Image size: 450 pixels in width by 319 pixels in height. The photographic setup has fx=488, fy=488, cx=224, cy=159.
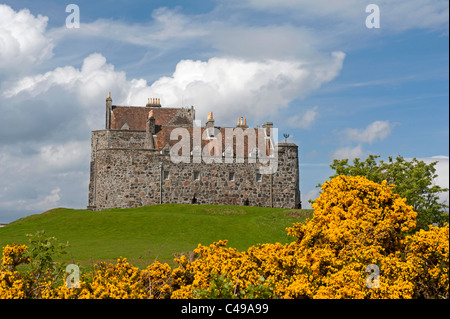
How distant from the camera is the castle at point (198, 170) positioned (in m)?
66.5

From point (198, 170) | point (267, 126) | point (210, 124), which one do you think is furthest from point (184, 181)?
point (267, 126)

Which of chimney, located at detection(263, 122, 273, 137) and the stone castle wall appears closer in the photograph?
the stone castle wall

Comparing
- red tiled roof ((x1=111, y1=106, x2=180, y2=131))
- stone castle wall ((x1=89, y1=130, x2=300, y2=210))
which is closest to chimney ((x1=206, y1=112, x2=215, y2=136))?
stone castle wall ((x1=89, y1=130, x2=300, y2=210))

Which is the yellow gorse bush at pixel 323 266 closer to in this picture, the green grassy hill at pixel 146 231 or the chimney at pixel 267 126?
the green grassy hill at pixel 146 231

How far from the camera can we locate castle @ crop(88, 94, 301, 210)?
6650cm

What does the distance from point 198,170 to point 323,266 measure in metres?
55.7

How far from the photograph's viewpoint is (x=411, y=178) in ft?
145

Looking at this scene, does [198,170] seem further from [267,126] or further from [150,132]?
[267,126]

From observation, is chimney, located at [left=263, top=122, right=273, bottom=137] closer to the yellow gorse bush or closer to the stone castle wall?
the stone castle wall

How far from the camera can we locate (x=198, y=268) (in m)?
11.7

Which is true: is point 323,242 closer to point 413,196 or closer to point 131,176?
point 413,196

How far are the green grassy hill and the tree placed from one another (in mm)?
8113

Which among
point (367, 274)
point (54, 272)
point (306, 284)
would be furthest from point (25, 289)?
point (367, 274)

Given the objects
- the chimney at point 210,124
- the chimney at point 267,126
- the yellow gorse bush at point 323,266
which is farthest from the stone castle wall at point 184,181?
the yellow gorse bush at point 323,266
